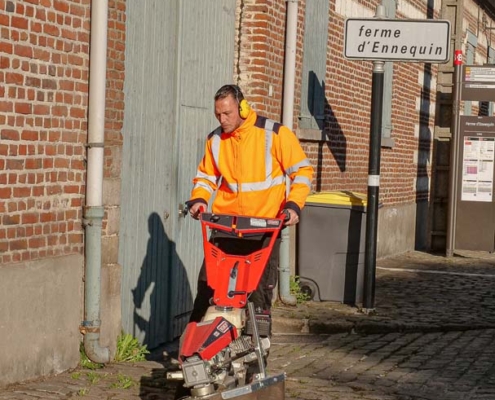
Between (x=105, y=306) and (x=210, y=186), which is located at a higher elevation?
(x=210, y=186)

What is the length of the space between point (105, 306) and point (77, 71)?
1699mm

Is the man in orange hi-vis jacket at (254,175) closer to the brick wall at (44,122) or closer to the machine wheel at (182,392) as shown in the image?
the machine wheel at (182,392)

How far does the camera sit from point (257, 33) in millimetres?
12258

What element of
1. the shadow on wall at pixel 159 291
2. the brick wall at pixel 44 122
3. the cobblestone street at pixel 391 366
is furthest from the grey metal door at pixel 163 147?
the cobblestone street at pixel 391 366

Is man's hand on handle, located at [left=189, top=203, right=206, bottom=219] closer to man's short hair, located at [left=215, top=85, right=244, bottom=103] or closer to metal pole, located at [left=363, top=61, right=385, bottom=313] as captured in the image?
man's short hair, located at [left=215, top=85, right=244, bottom=103]

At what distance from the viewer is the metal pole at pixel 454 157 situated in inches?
772

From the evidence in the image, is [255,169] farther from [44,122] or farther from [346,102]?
[346,102]

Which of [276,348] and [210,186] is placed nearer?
[210,186]

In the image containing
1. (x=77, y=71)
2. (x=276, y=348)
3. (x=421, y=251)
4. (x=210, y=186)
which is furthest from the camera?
(x=421, y=251)

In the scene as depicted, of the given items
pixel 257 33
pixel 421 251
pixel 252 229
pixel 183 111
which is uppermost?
pixel 257 33

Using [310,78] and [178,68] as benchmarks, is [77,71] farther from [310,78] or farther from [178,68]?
[310,78]

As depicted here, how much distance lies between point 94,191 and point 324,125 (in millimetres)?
6738

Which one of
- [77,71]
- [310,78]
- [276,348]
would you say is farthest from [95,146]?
[310,78]

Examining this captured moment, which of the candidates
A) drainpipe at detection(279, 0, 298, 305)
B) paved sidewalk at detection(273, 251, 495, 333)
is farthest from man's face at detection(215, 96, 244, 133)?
drainpipe at detection(279, 0, 298, 305)
